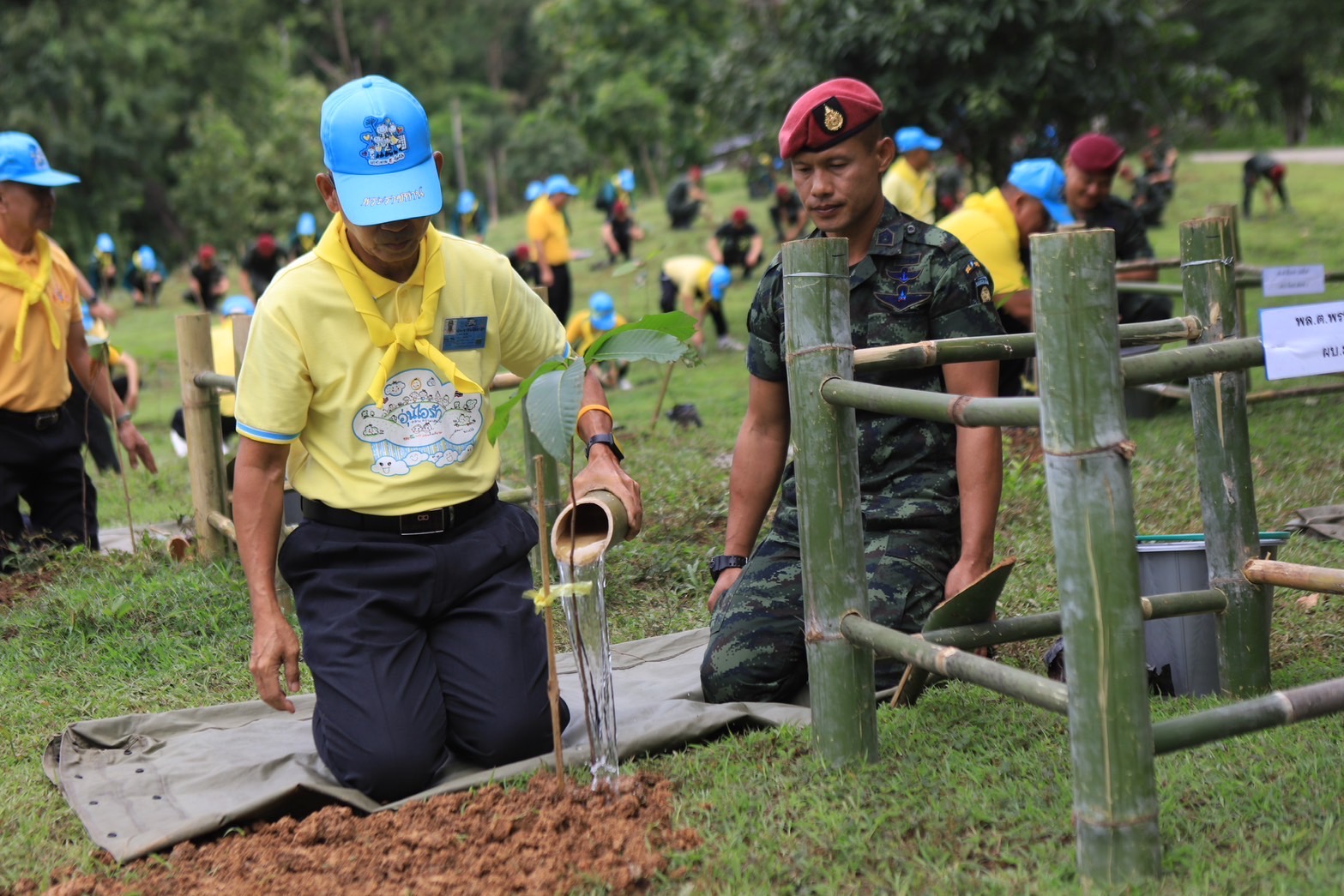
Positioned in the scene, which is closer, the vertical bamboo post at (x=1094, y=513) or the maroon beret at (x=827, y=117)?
the vertical bamboo post at (x=1094, y=513)

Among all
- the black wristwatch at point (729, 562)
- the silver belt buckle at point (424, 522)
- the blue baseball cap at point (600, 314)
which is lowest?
the black wristwatch at point (729, 562)

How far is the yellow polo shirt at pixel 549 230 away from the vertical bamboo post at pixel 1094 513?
34.4 ft

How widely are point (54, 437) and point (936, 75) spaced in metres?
7.21

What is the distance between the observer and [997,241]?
6.05 m

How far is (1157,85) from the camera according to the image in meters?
10.3

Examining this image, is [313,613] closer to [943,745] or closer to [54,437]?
[943,745]

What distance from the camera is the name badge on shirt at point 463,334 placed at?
3086 millimetres

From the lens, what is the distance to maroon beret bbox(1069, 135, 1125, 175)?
6637 millimetres

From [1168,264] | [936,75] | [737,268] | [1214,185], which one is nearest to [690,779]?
[1168,264]

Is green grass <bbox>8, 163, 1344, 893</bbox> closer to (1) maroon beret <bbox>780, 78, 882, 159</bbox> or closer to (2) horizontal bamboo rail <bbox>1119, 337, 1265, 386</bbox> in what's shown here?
(2) horizontal bamboo rail <bbox>1119, 337, 1265, 386</bbox>

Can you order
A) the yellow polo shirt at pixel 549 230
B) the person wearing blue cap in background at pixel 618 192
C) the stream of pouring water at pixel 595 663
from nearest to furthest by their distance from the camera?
1. the stream of pouring water at pixel 595 663
2. the yellow polo shirt at pixel 549 230
3. the person wearing blue cap in background at pixel 618 192

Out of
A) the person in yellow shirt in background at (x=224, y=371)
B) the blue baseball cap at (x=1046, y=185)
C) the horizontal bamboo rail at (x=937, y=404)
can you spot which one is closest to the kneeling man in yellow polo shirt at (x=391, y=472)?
the horizontal bamboo rail at (x=937, y=404)

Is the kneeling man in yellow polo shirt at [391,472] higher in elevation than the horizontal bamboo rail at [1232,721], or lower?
higher

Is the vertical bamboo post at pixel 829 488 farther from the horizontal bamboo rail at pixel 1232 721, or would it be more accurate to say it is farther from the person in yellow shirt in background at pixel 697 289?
the person in yellow shirt in background at pixel 697 289
